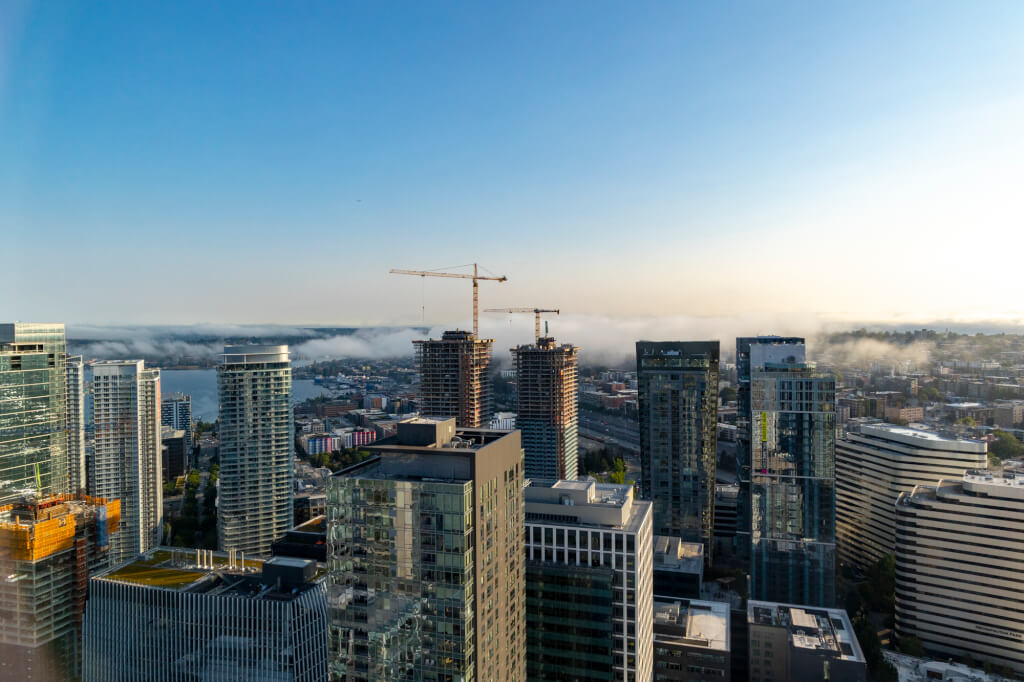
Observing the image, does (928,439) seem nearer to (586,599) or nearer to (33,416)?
(586,599)

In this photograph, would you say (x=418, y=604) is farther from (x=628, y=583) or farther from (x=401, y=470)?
(x=628, y=583)

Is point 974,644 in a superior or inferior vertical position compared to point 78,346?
inferior

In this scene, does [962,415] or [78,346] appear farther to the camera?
[962,415]

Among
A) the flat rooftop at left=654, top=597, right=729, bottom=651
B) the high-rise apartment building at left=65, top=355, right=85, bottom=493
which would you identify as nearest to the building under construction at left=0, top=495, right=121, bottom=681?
the high-rise apartment building at left=65, top=355, right=85, bottom=493

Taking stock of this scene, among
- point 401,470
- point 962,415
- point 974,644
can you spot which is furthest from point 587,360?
point 401,470

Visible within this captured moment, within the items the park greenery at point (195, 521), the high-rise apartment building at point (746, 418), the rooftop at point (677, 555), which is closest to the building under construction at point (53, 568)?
the park greenery at point (195, 521)

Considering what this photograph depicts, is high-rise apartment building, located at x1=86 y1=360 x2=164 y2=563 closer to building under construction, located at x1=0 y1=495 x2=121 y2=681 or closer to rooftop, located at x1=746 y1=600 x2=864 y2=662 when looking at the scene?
building under construction, located at x1=0 y1=495 x2=121 y2=681

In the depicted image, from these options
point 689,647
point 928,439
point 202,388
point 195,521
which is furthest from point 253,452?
point 928,439
